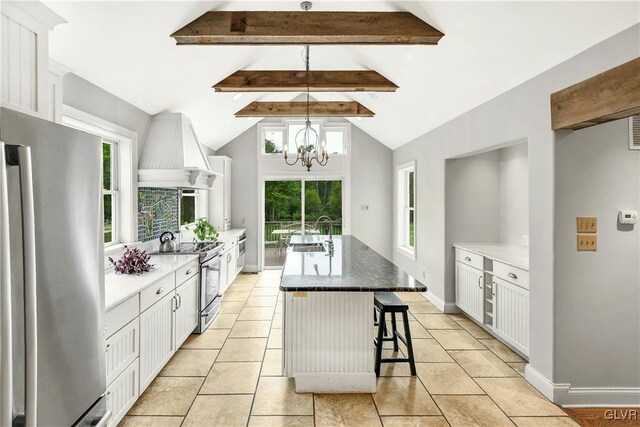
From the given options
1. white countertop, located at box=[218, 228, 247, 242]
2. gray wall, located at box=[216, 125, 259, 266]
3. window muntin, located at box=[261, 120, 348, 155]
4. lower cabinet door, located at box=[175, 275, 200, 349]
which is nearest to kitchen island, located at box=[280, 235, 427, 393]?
lower cabinet door, located at box=[175, 275, 200, 349]

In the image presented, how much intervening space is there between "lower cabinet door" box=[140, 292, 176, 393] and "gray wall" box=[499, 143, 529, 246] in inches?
152

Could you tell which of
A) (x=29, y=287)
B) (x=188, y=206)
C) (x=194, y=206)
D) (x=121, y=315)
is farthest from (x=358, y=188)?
(x=29, y=287)

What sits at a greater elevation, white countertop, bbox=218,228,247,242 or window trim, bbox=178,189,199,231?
window trim, bbox=178,189,199,231

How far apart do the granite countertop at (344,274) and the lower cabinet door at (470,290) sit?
1.30 meters

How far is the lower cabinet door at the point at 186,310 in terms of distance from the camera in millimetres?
3115

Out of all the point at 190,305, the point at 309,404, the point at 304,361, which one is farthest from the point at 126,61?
the point at 309,404

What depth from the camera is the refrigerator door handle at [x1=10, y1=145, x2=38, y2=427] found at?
972mm

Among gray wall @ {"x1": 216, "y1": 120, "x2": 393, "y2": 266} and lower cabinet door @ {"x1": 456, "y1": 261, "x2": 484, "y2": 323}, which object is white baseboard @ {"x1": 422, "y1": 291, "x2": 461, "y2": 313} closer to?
lower cabinet door @ {"x1": 456, "y1": 261, "x2": 484, "y2": 323}

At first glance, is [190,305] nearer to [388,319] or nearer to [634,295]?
[388,319]

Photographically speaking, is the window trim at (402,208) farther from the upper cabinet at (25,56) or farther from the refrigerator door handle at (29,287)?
the refrigerator door handle at (29,287)

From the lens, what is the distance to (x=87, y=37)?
232 centimetres

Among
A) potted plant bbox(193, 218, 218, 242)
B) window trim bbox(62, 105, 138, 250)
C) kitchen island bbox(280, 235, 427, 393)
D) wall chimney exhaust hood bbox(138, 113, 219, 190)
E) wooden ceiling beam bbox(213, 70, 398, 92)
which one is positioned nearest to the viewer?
kitchen island bbox(280, 235, 427, 393)

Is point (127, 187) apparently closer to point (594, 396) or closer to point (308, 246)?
point (308, 246)

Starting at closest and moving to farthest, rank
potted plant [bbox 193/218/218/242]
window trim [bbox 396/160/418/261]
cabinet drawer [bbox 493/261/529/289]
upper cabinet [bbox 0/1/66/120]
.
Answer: upper cabinet [bbox 0/1/66/120]
cabinet drawer [bbox 493/261/529/289]
potted plant [bbox 193/218/218/242]
window trim [bbox 396/160/418/261]
